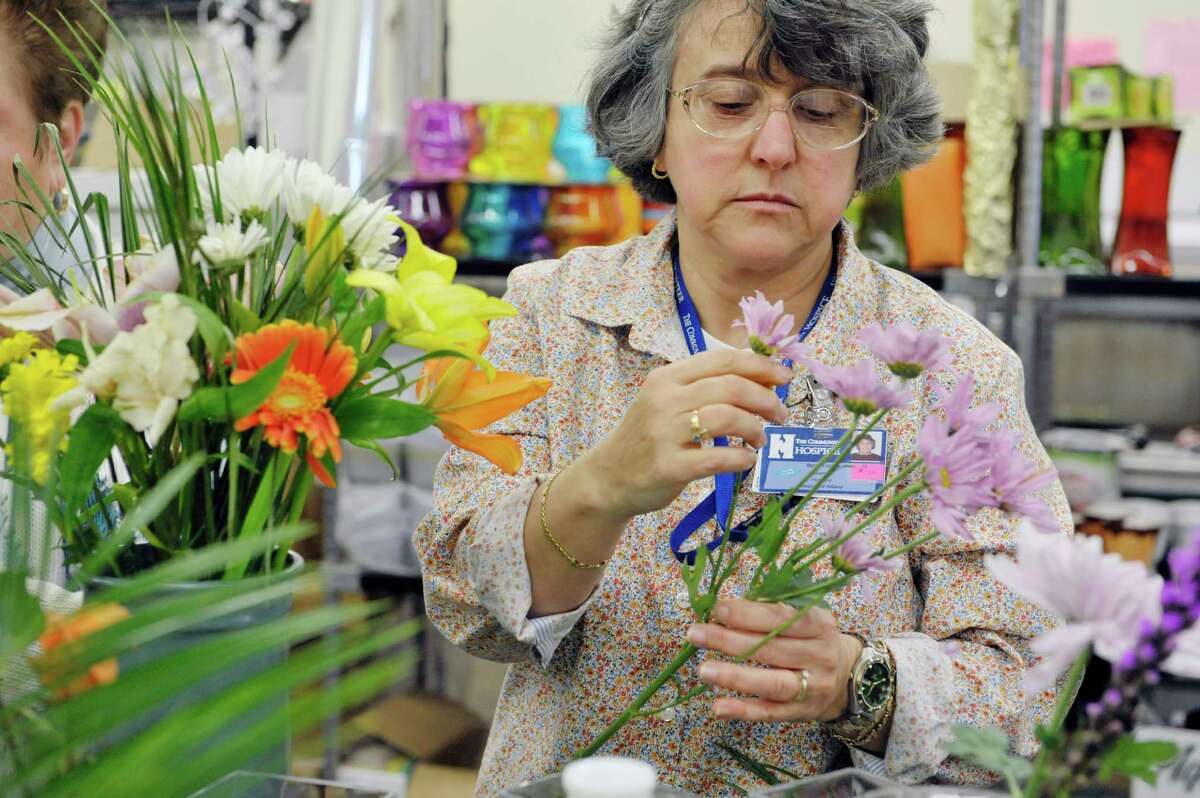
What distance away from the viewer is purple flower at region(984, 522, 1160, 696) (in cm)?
52

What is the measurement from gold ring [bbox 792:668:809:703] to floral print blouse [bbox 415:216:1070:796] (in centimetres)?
14

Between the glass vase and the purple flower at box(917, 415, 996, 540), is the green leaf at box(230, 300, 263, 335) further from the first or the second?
the glass vase

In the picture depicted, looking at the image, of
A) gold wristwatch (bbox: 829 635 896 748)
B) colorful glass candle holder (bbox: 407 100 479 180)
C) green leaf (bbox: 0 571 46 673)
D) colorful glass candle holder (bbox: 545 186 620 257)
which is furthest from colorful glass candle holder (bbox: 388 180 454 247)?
green leaf (bbox: 0 571 46 673)

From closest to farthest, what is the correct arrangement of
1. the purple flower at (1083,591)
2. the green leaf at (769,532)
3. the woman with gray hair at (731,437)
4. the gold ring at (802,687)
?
the purple flower at (1083,591) < the green leaf at (769,532) < the gold ring at (802,687) < the woman with gray hair at (731,437)

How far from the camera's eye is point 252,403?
2.26 ft

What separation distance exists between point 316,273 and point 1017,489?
0.42m

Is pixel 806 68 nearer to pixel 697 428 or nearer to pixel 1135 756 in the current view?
pixel 697 428

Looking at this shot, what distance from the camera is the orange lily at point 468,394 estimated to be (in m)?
0.81

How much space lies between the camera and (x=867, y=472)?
1.23 meters

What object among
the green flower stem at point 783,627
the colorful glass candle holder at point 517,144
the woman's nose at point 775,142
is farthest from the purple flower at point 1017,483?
the colorful glass candle holder at point 517,144

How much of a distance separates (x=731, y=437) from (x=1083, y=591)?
1.89ft

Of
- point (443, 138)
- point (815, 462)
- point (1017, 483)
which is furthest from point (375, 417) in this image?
point (443, 138)

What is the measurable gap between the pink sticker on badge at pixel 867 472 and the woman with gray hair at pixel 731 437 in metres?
0.04

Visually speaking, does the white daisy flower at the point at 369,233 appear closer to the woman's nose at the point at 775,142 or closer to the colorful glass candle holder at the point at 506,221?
the woman's nose at the point at 775,142
